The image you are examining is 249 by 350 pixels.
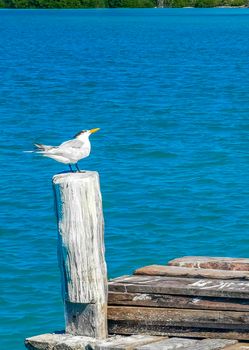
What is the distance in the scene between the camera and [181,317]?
7629mm

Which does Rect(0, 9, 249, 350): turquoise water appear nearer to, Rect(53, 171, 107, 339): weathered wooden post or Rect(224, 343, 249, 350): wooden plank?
Rect(53, 171, 107, 339): weathered wooden post

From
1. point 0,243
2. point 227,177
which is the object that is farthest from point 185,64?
point 0,243

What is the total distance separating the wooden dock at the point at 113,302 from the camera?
756 centimetres

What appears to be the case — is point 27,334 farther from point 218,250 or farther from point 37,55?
point 37,55

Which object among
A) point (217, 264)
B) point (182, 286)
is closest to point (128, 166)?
point (217, 264)

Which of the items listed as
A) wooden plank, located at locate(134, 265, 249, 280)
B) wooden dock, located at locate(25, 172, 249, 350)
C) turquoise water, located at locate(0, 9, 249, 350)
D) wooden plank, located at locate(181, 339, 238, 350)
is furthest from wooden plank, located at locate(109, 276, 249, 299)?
turquoise water, located at locate(0, 9, 249, 350)

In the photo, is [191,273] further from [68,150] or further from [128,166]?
[128,166]

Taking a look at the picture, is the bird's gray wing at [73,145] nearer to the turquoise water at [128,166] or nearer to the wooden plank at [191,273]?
the wooden plank at [191,273]

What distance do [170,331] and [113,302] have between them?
536mm

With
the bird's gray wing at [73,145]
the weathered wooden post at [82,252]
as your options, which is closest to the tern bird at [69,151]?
the bird's gray wing at [73,145]

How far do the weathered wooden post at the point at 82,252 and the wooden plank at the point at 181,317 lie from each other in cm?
15

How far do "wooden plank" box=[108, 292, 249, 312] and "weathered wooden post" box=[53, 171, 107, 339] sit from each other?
185mm

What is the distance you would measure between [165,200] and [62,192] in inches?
432

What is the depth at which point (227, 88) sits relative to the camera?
42.0 meters
